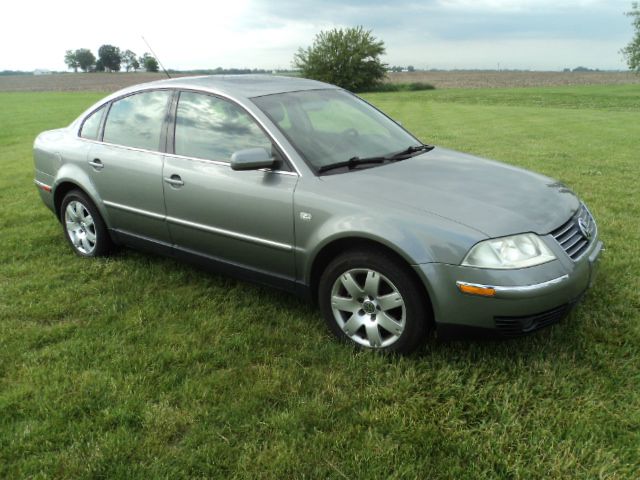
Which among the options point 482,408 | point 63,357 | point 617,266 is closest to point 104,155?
point 63,357

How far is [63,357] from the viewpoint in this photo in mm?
3297

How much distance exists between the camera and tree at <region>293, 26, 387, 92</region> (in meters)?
53.2

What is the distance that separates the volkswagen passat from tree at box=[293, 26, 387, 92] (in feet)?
165

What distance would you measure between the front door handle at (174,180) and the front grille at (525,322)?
2371 millimetres

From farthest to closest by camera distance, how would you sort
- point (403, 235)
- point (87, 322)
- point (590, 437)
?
point (87, 322) < point (403, 235) < point (590, 437)

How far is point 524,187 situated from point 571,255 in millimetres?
604

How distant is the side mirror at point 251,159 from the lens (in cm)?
335

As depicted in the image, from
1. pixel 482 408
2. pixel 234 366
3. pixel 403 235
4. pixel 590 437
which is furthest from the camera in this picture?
pixel 234 366

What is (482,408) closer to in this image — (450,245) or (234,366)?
(450,245)

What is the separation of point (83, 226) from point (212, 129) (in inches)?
76.0

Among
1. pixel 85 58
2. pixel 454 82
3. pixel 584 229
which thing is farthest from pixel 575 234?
pixel 85 58

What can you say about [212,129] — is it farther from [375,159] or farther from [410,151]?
[410,151]

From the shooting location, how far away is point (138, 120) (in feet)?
14.5

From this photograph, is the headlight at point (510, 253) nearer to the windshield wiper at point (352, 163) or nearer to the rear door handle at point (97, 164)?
the windshield wiper at point (352, 163)
